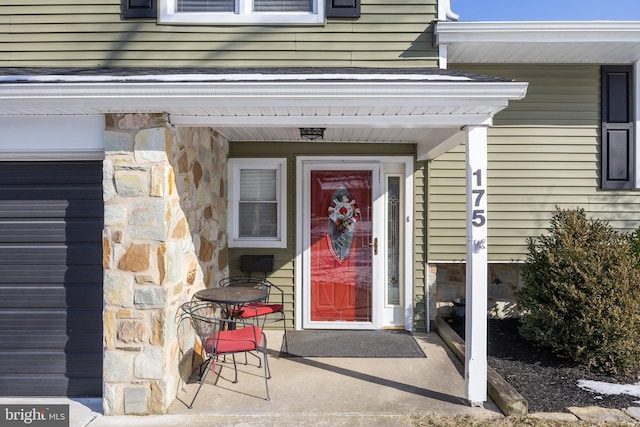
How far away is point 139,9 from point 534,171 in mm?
4632

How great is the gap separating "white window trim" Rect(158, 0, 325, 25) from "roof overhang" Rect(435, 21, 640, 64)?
1.23m

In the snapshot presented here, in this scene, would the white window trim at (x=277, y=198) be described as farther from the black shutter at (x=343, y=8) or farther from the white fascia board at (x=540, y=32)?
the white fascia board at (x=540, y=32)

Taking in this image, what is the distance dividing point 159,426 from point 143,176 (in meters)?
1.77

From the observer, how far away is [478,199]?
322cm

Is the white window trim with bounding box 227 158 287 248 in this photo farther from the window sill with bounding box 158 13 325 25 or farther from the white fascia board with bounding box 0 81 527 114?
the white fascia board with bounding box 0 81 527 114

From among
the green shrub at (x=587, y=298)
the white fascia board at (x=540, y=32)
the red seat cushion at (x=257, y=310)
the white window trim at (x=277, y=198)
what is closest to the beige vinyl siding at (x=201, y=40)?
the white fascia board at (x=540, y=32)

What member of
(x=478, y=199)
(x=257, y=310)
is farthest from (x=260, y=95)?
(x=257, y=310)

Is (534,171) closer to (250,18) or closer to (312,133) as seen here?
(312,133)

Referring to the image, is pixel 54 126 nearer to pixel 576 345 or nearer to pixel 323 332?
pixel 323 332

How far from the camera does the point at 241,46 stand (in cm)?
430

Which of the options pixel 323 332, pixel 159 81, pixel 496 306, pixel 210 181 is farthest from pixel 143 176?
pixel 496 306

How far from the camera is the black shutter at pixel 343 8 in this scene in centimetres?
426

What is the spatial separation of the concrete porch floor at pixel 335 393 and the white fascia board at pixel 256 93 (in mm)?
2232

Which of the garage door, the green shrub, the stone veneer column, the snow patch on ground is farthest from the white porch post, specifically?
the garage door
